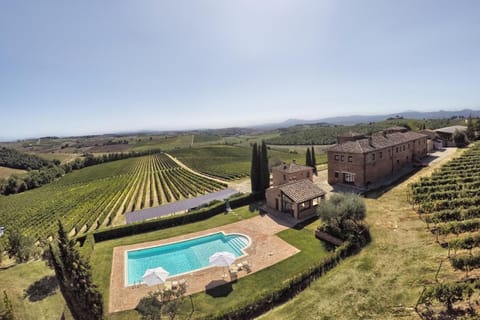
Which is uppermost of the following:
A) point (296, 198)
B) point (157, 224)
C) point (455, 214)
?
point (296, 198)

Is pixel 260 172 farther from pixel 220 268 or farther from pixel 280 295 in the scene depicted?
pixel 280 295

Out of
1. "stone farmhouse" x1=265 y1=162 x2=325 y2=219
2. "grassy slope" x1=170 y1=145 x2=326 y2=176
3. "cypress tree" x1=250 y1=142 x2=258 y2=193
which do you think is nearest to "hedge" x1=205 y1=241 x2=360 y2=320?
"stone farmhouse" x1=265 y1=162 x2=325 y2=219

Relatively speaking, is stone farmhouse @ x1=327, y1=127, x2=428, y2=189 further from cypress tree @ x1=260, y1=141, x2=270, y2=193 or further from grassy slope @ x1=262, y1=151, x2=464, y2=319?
grassy slope @ x1=262, y1=151, x2=464, y2=319

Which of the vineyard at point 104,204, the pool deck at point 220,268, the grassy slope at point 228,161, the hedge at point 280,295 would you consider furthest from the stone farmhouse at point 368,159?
the vineyard at point 104,204

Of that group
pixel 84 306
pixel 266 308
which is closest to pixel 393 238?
pixel 266 308

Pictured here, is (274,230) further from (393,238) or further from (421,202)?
(421,202)

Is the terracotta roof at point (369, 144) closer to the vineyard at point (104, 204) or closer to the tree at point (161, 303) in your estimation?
the vineyard at point (104, 204)

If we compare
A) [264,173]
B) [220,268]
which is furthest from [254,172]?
[220,268]
